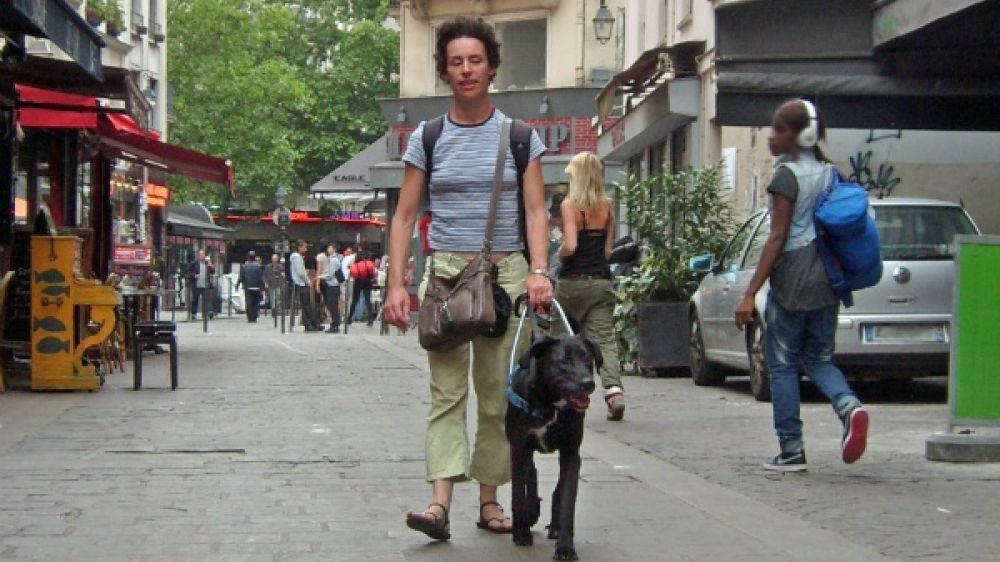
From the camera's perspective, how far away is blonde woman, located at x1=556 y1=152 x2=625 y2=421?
12.2 m

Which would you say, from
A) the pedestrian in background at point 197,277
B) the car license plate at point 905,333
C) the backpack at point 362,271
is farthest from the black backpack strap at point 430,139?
the pedestrian in background at point 197,277

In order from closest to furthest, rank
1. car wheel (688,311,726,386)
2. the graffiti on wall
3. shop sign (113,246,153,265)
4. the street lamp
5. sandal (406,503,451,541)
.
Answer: sandal (406,503,451,541) < car wheel (688,311,726,386) < the graffiti on wall < shop sign (113,246,153,265) < the street lamp

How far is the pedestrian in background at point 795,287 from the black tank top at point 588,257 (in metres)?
3.06

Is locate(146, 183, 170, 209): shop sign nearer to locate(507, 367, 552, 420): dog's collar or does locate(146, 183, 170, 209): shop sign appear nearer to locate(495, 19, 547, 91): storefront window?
locate(495, 19, 547, 91): storefront window

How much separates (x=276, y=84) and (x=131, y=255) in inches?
1522

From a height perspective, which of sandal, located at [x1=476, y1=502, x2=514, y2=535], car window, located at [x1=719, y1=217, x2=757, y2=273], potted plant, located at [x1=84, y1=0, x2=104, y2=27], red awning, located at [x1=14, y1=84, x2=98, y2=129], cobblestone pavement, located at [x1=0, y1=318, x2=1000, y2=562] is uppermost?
potted plant, located at [x1=84, y1=0, x2=104, y2=27]

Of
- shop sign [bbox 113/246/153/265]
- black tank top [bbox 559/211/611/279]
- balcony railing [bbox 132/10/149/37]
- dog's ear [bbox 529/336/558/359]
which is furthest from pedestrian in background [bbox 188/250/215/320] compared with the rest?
dog's ear [bbox 529/336/558/359]

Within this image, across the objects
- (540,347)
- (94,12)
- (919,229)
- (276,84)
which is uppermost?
(276,84)

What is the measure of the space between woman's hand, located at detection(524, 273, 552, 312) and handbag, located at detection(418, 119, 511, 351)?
15 centimetres

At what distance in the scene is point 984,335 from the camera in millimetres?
9391

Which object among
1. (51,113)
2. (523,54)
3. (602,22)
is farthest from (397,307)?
(523,54)

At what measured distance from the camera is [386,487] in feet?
27.4

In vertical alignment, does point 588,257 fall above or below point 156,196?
below

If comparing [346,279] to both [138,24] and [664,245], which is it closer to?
[138,24]
